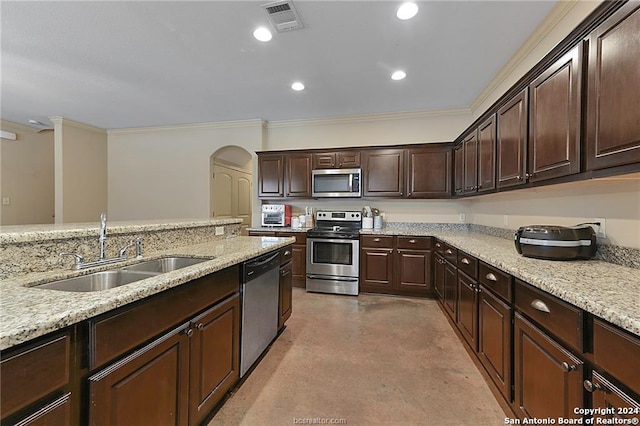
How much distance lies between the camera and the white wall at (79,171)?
4.86 m

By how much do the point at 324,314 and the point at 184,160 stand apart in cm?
383

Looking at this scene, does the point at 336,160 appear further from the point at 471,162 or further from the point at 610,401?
the point at 610,401

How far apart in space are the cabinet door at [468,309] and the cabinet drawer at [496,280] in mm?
184

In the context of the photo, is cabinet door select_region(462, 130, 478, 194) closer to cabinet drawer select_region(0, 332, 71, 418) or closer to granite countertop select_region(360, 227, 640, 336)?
granite countertop select_region(360, 227, 640, 336)

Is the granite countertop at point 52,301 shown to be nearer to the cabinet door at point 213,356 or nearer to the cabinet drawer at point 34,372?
the cabinet drawer at point 34,372

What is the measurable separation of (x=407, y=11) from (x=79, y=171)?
5.85 meters

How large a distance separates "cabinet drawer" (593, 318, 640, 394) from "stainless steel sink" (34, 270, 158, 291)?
1.98 m

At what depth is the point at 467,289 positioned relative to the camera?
240cm

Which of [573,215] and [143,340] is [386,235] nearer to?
[573,215]

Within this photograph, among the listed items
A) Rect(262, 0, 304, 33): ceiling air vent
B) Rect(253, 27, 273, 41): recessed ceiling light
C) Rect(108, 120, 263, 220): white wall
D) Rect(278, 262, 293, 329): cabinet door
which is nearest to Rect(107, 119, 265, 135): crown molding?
Rect(108, 120, 263, 220): white wall

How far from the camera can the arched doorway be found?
17.3 feet

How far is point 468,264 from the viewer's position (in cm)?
239

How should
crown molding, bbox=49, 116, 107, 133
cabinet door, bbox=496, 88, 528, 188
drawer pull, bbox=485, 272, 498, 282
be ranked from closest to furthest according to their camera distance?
1. drawer pull, bbox=485, 272, 498, 282
2. cabinet door, bbox=496, 88, 528, 188
3. crown molding, bbox=49, 116, 107, 133

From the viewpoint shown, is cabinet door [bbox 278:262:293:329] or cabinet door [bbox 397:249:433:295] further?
cabinet door [bbox 397:249:433:295]
